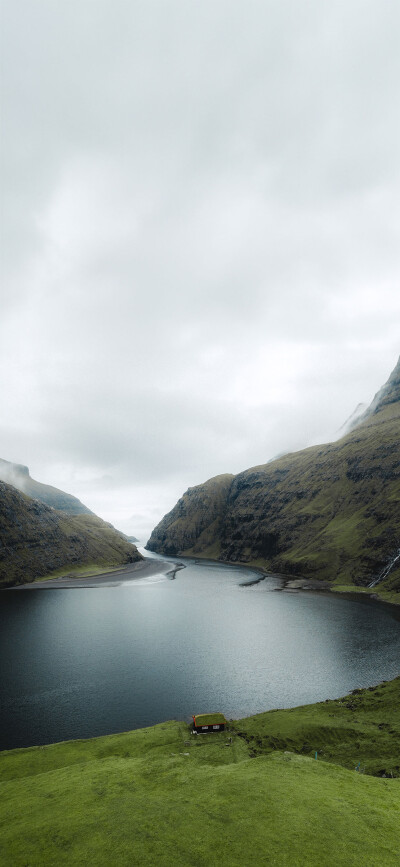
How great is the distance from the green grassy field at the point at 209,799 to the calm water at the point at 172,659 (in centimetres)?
1149

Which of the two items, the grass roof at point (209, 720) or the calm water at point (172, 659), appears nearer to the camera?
the grass roof at point (209, 720)

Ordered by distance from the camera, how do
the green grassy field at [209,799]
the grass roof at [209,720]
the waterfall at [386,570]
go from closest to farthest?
the green grassy field at [209,799] < the grass roof at [209,720] < the waterfall at [386,570]

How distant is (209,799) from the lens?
27.2m

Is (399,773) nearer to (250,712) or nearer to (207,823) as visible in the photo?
(207,823)

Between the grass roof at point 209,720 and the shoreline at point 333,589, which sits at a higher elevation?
the grass roof at point 209,720

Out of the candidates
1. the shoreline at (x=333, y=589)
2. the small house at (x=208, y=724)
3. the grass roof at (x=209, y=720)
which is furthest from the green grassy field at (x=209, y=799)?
the shoreline at (x=333, y=589)

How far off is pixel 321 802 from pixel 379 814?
12.1ft

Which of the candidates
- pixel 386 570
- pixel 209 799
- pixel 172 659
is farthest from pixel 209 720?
pixel 386 570

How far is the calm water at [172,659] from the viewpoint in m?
55.0

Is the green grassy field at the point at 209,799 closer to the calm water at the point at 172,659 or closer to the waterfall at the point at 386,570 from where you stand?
the calm water at the point at 172,659

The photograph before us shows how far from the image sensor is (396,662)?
74562 millimetres

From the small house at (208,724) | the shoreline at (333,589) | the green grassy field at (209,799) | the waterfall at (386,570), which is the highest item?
the green grassy field at (209,799)

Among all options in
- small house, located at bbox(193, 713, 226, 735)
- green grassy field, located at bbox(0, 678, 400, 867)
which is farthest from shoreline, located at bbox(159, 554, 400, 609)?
green grassy field, located at bbox(0, 678, 400, 867)

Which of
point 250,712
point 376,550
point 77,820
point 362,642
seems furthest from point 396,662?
point 376,550
